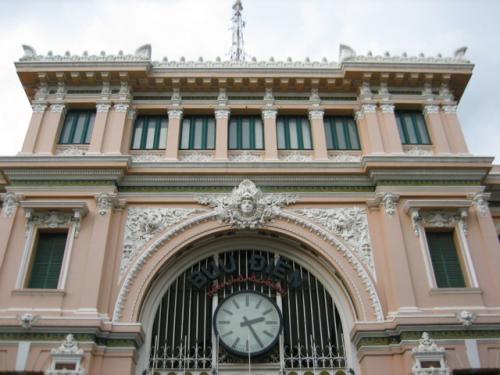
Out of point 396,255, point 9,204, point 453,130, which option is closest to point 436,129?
point 453,130

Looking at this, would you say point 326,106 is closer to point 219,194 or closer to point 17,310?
point 219,194

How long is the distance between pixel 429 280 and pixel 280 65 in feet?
32.5

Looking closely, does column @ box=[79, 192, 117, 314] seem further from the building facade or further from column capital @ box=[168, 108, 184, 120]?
column capital @ box=[168, 108, 184, 120]

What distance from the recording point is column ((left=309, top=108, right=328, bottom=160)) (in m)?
19.9

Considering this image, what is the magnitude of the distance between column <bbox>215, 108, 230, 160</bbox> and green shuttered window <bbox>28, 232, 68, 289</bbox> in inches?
239

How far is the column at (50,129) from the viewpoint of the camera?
19.6 metres

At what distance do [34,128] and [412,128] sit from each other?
1429cm

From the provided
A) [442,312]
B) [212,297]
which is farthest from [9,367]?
[442,312]

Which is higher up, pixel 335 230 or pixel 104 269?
pixel 335 230

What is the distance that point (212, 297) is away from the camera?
1784cm

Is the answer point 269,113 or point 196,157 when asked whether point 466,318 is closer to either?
point 269,113

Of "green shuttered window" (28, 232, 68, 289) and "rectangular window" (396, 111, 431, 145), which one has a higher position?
"rectangular window" (396, 111, 431, 145)

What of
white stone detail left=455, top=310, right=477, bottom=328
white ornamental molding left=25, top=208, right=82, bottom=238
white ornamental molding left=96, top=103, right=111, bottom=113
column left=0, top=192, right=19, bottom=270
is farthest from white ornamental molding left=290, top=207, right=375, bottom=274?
column left=0, top=192, right=19, bottom=270

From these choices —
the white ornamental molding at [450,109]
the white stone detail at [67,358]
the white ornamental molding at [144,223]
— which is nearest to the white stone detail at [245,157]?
the white ornamental molding at [144,223]
